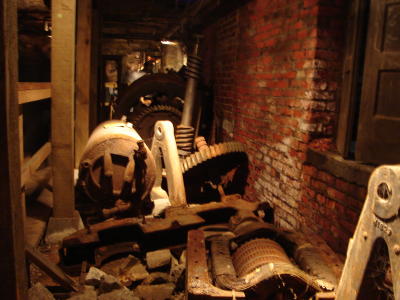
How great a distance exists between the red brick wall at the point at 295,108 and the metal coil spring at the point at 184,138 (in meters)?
1.34

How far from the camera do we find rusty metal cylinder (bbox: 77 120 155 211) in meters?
3.57

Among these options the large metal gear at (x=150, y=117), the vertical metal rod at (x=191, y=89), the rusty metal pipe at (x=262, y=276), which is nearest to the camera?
the rusty metal pipe at (x=262, y=276)

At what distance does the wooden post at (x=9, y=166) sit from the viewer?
1088 mm

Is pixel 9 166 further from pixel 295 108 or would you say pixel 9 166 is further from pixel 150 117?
pixel 150 117

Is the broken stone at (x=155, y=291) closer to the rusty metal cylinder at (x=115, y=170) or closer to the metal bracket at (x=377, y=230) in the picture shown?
the rusty metal cylinder at (x=115, y=170)

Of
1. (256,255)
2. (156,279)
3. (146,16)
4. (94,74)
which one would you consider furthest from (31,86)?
(146,16)

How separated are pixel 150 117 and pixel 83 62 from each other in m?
1.79

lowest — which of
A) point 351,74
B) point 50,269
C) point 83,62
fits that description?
point 50,269

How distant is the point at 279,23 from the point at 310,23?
0.68m

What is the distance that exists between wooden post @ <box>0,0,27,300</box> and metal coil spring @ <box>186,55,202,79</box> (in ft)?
18.1

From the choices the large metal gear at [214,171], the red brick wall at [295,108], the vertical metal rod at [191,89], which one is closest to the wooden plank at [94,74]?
the vertical metal rod at [191,89]

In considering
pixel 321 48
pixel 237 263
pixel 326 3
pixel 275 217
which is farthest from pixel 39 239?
pixel 326 3

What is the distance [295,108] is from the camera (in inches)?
134

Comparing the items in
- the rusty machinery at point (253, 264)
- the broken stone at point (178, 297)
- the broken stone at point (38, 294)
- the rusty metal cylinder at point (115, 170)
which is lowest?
the broken stone at point (178, 297)
